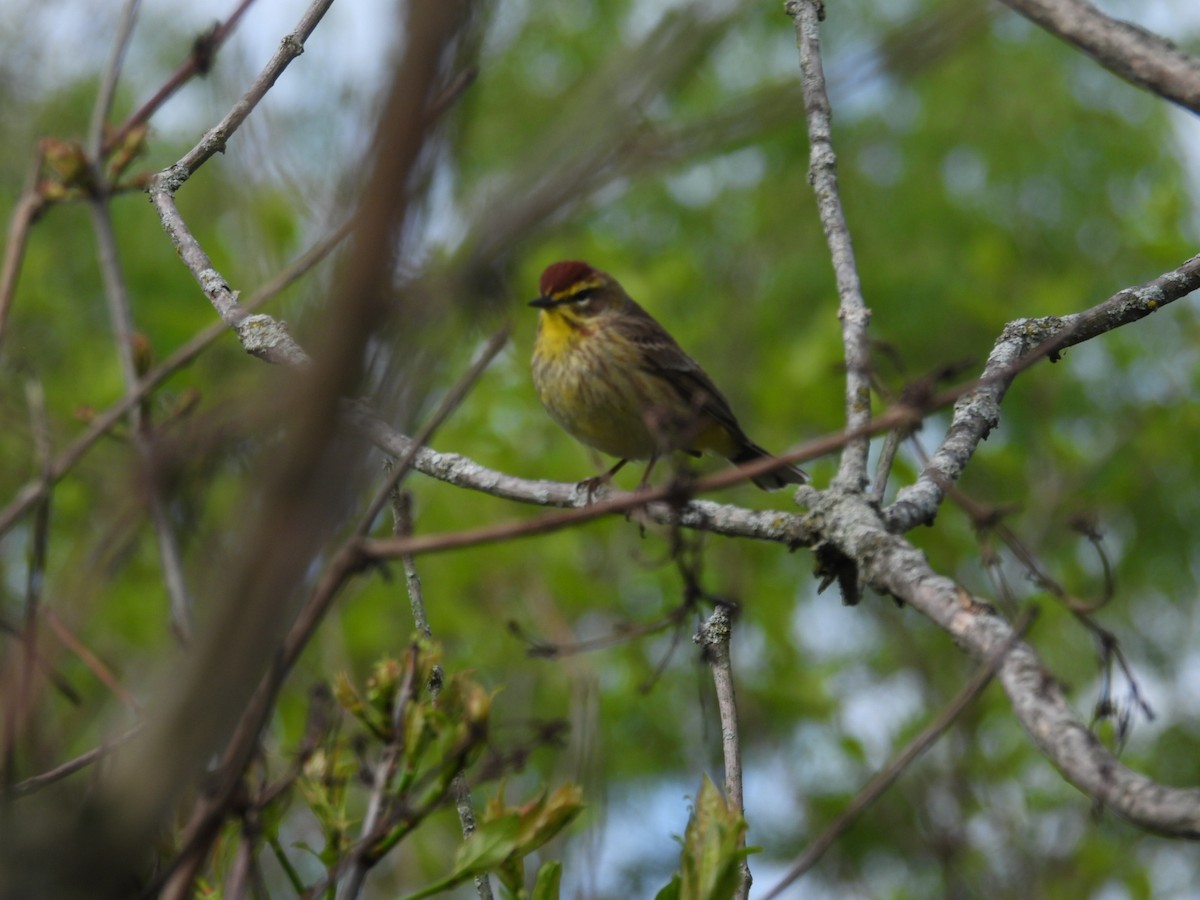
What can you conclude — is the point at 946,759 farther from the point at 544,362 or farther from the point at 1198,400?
the point at 544,362

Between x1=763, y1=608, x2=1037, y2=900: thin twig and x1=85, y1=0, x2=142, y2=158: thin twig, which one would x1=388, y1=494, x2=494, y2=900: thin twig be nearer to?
x1=763, y1=608, x2=1037, y2=900: thin twig

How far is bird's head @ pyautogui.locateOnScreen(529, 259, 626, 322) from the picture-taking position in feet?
24.2

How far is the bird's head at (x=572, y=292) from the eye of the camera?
24.2 ft

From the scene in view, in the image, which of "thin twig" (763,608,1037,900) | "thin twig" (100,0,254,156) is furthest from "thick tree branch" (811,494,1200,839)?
"thin twig" (100,0,254,156)

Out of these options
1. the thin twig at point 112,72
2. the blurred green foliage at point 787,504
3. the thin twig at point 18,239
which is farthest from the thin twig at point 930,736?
the blurred green foliage at point 787,504

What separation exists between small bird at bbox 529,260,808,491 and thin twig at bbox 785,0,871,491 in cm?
300

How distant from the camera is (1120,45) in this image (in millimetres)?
1640

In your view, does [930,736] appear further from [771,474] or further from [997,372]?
[771,474]

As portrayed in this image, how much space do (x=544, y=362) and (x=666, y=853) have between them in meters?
4.22

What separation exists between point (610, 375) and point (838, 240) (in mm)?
3639

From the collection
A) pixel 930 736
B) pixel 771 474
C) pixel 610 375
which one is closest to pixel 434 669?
pixel 930 736

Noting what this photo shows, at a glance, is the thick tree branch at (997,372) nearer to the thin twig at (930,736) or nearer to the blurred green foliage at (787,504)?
the thin twig at (930,736)

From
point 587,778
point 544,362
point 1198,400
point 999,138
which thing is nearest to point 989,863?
point 1198,400

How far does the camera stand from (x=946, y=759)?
9328 millimetres
